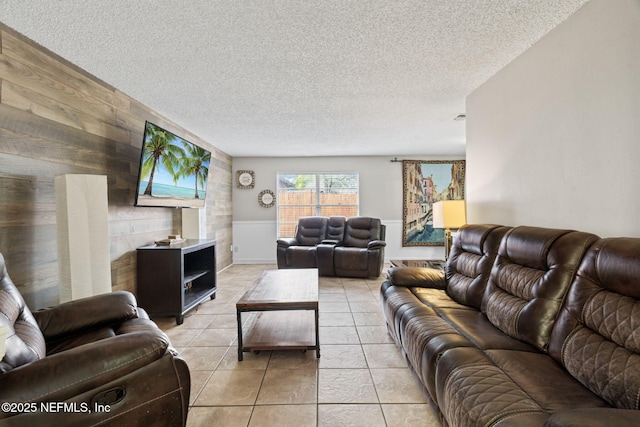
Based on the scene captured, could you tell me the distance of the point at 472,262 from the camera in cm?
219

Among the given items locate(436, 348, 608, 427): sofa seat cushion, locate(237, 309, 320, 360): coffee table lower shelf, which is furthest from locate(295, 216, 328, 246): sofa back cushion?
locate(436, 348, 608, 427): sofa seat cushion

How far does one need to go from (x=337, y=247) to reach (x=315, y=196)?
1.56 meters

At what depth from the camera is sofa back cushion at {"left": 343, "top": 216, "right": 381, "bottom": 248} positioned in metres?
5.06

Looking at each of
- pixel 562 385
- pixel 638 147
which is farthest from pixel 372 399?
pixel 638 147

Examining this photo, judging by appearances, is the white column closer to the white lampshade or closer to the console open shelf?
the console open shelf

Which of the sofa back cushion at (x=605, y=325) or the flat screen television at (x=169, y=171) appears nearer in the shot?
the sofa back cushion at (x=605, y=325)

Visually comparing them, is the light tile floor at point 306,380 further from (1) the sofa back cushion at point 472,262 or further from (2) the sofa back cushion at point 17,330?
(2) the sofa back cushion at point 17,330

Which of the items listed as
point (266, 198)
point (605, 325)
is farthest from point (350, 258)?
point (605, 325)

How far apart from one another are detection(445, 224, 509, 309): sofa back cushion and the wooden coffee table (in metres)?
1.11

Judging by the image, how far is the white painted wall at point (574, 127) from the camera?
4.64 feet

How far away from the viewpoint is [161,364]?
1135mm

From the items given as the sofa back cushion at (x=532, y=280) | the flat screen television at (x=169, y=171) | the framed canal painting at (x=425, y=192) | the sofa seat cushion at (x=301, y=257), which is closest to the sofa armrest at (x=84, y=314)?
the flat screen television at (x=169, y=171)

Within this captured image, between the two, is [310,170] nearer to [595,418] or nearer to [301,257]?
[301,257]

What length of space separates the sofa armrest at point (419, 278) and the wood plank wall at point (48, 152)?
101 inches
